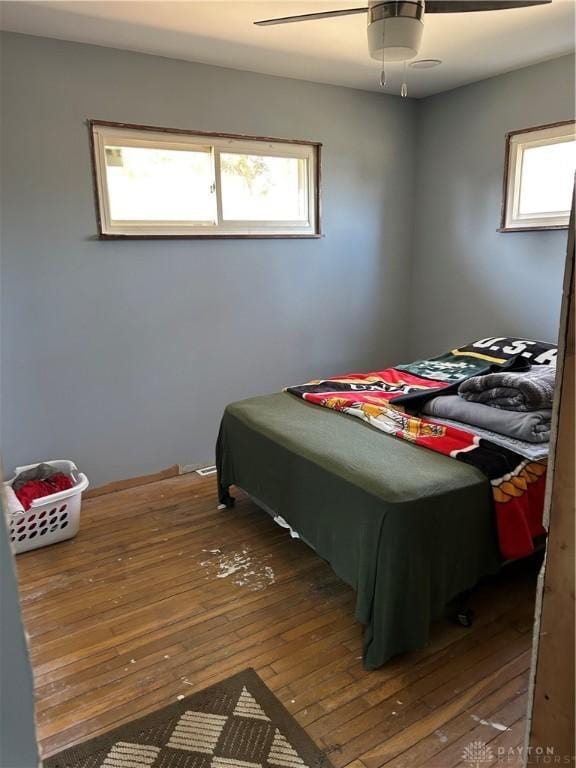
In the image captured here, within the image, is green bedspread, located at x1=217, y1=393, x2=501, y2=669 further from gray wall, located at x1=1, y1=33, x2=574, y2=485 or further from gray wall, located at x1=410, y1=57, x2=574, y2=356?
gray wall, located at x1=410, y1=57, x2=574, y2=356

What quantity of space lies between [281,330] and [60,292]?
1.46 meters

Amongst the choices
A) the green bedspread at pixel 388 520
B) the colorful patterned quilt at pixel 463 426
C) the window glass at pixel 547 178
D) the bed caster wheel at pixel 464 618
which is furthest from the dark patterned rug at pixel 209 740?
the window glass at pixel 547 178

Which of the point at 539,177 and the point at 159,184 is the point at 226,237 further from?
the point at 539,177

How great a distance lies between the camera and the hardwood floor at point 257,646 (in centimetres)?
172

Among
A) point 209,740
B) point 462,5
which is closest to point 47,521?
point 209,740

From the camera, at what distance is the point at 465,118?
3770 mm

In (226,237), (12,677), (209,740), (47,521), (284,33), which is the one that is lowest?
(209,740)

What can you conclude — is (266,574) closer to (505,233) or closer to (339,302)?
(339,302)

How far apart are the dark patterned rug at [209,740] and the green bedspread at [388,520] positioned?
1.27 feet

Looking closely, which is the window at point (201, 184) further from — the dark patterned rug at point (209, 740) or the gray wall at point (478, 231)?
the dark patterned rug at point (209, 740)

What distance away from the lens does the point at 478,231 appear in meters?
3.82

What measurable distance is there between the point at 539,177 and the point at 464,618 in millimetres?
2746

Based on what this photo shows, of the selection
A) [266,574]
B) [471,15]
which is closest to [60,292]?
[266,574]

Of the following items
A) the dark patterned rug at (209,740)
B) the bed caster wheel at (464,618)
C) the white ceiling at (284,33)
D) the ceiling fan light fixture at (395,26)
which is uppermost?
the white ceiling at (284,33)
